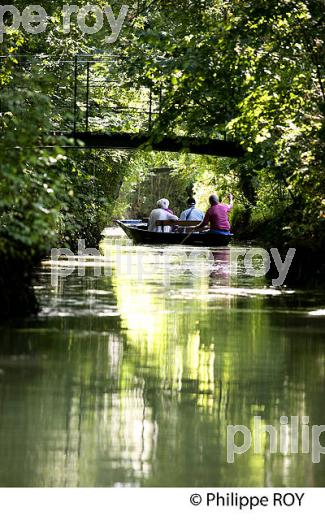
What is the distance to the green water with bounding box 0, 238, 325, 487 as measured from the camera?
21.7ft

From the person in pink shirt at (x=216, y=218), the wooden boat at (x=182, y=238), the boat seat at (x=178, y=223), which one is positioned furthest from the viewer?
the boat seat at (x=178, y=223)

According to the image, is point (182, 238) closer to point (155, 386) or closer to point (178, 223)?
point (178, 223)

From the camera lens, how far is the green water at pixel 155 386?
661 centimetres

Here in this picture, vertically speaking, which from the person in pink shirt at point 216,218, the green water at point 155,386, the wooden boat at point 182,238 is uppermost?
the person in pink shirt at point 216,218

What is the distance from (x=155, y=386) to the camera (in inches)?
356

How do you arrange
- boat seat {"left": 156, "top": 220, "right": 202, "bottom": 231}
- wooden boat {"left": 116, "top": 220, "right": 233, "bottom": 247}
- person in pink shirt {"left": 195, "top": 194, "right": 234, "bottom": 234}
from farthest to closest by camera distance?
boat seat {"left": 156, "top": 220, "right": 202, "bottom": 231} < wooden boat {"left": 116, "top": 220, "right": 233, "bottom": 247} < person in pink shirt {"left": 195, "top": 194, "right": 234, "bottom": 234}

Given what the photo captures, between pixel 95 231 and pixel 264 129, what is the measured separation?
50.7 feet

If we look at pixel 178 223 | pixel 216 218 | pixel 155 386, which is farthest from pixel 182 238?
pixel 155 386

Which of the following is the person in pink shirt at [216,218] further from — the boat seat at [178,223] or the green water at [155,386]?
the green water at [155,386]

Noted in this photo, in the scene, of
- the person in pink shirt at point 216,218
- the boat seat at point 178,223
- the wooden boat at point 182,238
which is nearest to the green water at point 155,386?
the person in pink shirt at point 216,218

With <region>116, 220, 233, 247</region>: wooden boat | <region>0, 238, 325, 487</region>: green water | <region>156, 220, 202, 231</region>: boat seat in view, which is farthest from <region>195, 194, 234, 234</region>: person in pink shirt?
<region>0, 238, 325, 487</region>: green water

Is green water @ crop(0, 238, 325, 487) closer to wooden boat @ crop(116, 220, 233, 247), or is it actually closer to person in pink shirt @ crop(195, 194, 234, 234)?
person in pink shirt @ crop(195, 194, 234, 234)

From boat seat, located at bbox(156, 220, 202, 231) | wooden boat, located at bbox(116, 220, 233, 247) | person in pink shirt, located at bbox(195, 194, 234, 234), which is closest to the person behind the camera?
person in pink shirt, located at bbox(195, 194, 234, 234)

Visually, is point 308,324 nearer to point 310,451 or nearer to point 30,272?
point 30,272
